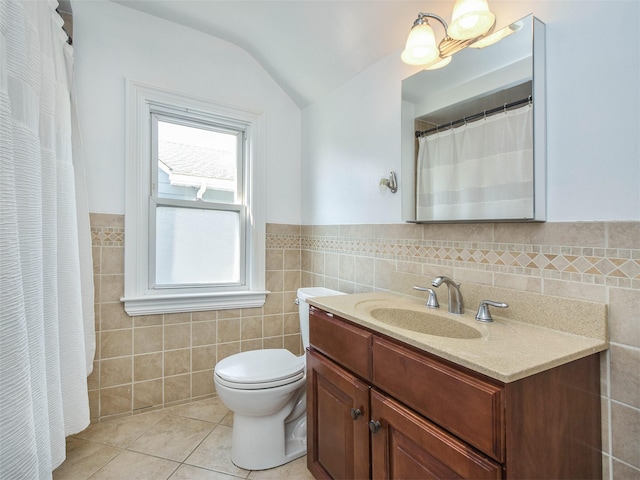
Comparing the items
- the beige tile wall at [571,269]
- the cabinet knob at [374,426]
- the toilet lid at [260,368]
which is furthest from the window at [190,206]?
the cabinet knob at [374,426]

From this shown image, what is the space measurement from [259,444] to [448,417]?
1.10 m

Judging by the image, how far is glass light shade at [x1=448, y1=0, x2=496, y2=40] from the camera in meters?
1.13

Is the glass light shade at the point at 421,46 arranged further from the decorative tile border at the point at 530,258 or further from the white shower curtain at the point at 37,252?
the white shower curtain at the point at 37,252

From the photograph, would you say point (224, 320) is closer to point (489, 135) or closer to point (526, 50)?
point (489, 135)

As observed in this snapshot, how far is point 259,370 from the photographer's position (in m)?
1.54

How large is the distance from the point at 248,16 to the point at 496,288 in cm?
201

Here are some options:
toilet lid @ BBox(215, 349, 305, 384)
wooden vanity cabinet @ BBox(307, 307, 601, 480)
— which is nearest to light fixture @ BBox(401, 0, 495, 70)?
wooden vanity cabinet @ BBox(307, 307, 601, 480)

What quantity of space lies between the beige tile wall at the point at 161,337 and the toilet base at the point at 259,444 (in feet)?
2.26

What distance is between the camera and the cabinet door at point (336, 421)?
1080mm

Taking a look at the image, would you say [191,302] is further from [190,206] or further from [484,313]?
[484,313]

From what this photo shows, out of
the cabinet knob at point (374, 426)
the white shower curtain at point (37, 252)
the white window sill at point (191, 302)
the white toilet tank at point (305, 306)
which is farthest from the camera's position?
the white window sill at point (191, 302)

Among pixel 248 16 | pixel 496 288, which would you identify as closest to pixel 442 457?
pixel 496 288

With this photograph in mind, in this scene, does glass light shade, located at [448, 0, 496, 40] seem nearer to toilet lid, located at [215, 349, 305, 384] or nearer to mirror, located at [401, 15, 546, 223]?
mirror, located at [401, 15, 546, 223]

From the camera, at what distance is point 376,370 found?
3.40 feet
